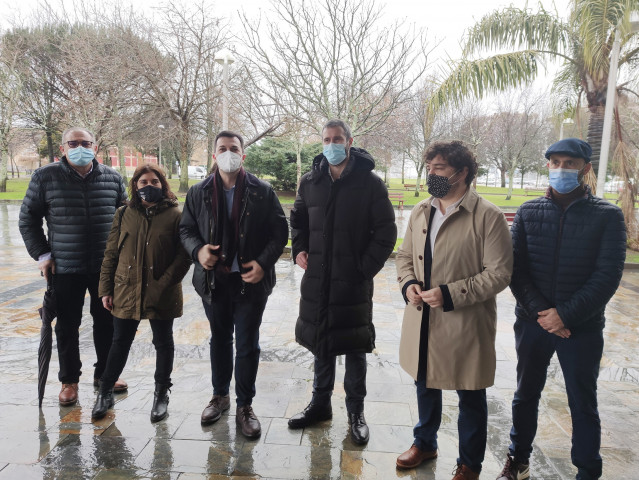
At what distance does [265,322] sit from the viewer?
570 cm

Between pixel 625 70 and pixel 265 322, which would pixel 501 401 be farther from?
pixel 625 70

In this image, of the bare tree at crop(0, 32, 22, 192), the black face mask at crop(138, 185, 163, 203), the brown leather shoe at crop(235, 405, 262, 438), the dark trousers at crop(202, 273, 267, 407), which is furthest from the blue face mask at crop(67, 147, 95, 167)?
the bare tree at crop(0, 32, 22, 192)

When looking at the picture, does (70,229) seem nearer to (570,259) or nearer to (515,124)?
(570,259)

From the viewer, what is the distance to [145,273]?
3225mm

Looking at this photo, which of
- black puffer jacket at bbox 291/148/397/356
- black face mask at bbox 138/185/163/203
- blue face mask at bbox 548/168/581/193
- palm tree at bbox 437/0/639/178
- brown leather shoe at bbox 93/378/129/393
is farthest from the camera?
palm tree at bbox 437/0/639/178

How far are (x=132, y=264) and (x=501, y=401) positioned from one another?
3020mm

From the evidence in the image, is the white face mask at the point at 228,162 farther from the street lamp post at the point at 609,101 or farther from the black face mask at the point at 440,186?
the street lamp post at the point at 609,101

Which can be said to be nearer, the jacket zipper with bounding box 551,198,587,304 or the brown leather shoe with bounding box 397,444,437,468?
the jacket zipper with bounding box 551,198,587,304

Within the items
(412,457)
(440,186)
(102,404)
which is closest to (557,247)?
(440,186)

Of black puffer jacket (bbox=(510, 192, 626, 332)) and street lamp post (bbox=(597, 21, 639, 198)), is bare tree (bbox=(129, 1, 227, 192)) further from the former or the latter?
black puffer jacket (bbox=(510, 192, 626, 332))

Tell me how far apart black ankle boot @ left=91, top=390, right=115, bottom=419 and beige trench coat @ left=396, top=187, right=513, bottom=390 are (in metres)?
2.24

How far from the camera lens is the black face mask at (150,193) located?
3.19 metres

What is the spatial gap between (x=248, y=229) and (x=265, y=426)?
136 cm

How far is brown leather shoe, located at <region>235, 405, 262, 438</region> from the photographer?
2989 mm
